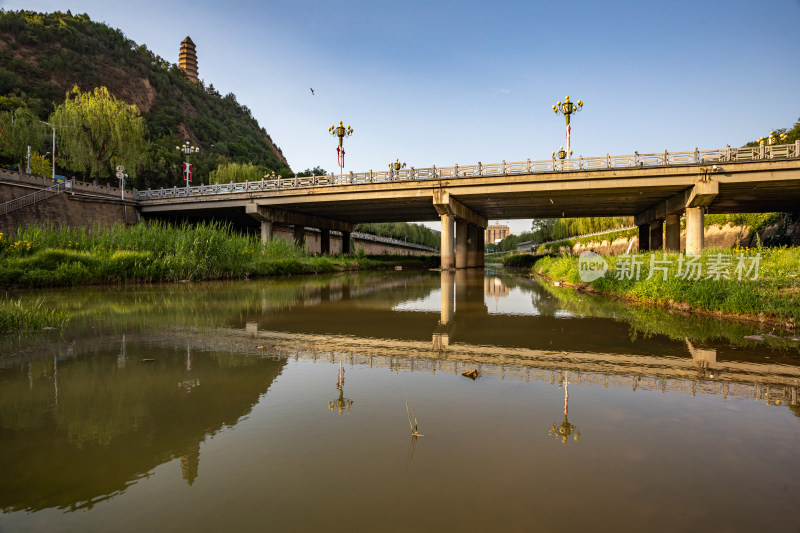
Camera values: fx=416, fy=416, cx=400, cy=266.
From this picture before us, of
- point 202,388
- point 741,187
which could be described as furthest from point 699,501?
point 741,187

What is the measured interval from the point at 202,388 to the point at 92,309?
8.13 m

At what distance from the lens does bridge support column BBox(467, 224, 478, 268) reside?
47356 mm

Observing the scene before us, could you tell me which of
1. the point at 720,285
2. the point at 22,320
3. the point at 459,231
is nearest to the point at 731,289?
the point at 720,285

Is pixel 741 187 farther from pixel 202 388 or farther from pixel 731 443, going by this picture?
pixel 202 388

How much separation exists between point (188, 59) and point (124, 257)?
619 feet

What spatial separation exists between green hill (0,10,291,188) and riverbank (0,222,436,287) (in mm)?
54926

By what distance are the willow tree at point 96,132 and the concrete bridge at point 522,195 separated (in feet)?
28.6

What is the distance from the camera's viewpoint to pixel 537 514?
230 cm

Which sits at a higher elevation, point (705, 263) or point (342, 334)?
point (705, 263)

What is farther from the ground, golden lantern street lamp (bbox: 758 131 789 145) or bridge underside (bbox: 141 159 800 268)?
golden lantern street lamp (bbox: 758 131 789 145)

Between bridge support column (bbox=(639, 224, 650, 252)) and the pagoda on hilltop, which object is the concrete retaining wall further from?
the pagoda on hilltop

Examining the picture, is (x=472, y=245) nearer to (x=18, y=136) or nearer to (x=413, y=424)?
(x=413, y=424)

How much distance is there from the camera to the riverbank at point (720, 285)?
9281mm

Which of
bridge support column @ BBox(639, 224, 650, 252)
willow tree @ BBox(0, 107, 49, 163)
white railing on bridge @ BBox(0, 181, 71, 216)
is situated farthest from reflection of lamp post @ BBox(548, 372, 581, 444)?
willow tree @ BBox(0, 107, 49, 163)
